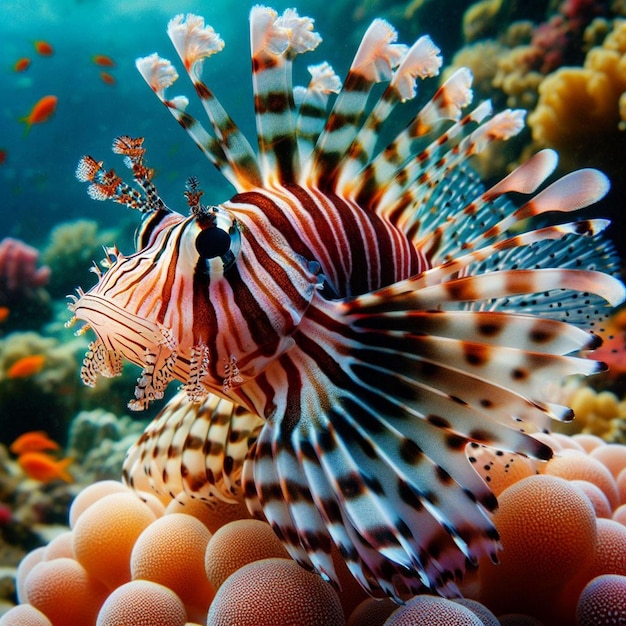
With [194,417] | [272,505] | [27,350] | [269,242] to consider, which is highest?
[27,350]

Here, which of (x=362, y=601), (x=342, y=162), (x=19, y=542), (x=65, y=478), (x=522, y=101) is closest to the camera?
(x=362, y=601)

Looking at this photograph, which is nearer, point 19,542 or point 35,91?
point 19,542

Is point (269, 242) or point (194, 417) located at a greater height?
point (269, 242)

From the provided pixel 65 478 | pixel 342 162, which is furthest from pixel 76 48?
pixel 342 162

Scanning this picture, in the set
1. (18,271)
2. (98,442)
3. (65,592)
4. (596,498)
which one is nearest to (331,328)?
(596,498)

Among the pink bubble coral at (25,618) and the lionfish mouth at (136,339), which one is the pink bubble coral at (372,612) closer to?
the lionfish mouth at (136,339)

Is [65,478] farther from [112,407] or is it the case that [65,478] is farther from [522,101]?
[522,101]
